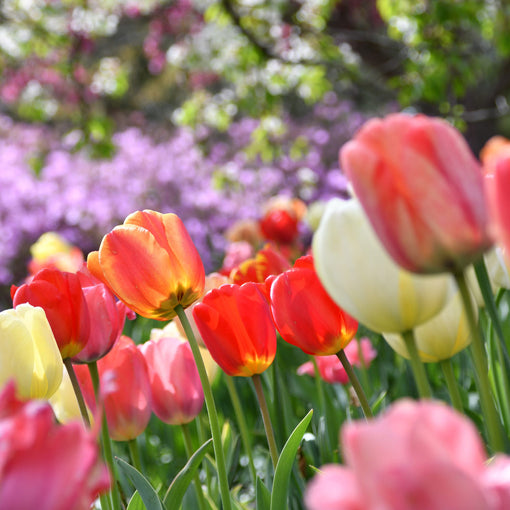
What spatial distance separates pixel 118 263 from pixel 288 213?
6.51 feet

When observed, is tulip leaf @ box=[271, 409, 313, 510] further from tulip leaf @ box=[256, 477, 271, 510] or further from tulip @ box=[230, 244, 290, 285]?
tulip @ box=[230, 244, 290, 285]

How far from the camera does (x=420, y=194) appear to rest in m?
0.40

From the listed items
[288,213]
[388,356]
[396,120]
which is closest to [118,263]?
[396,120]

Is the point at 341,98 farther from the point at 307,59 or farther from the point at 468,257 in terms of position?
the point at 468,257

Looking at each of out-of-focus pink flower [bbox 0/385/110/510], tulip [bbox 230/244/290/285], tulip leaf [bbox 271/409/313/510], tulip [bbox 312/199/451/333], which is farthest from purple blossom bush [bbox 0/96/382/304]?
out-of-focus pink flower [bbox 0/385/110/510]

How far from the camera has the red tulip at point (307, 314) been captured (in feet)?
2.34

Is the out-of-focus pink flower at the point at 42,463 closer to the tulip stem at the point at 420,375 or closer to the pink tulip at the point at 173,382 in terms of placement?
the tulip stem at the point at 420,375

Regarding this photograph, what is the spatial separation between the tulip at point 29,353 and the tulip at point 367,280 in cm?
35

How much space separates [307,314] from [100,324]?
26 centimetres

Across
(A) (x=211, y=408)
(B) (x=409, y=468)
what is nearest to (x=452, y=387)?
(A) (x=211, y=408)

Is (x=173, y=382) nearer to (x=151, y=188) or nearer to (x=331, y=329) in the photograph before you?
(x=331, y=329)

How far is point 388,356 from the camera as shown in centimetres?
184

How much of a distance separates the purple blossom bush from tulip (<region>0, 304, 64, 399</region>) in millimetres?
3474

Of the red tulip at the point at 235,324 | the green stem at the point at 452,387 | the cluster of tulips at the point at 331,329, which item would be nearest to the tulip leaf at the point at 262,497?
the cluster of tulips at the point at 331,329
